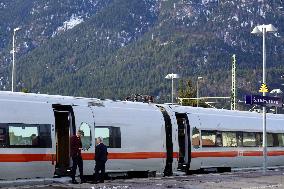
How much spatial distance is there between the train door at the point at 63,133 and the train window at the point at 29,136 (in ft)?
3.95

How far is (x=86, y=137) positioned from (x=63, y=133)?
941 mm

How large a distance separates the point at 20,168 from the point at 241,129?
1696 centimetres

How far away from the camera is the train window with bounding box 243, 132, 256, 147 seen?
3796cm

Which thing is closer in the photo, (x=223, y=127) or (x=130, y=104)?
(x=130, y=104)

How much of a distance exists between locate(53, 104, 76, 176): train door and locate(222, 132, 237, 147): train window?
1178 centimetres

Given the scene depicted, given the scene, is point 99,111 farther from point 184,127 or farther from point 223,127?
point 223,127

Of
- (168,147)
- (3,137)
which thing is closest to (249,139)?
(168,147)

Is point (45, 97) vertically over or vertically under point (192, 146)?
over

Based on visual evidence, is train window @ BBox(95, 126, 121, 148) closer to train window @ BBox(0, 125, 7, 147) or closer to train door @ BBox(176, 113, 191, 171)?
train window @ BBox(0, 125, 7, 147)

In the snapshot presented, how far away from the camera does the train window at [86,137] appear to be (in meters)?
26.6

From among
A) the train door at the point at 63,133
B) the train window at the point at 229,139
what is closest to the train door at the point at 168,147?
the train window at the point at 229,139

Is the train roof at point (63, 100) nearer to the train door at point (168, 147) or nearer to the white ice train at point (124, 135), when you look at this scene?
the white ice train at point (124, 135)

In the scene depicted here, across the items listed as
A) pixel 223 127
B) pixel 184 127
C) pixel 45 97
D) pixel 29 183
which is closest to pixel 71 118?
pixel 45 97

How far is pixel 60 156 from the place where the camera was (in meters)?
26.2
